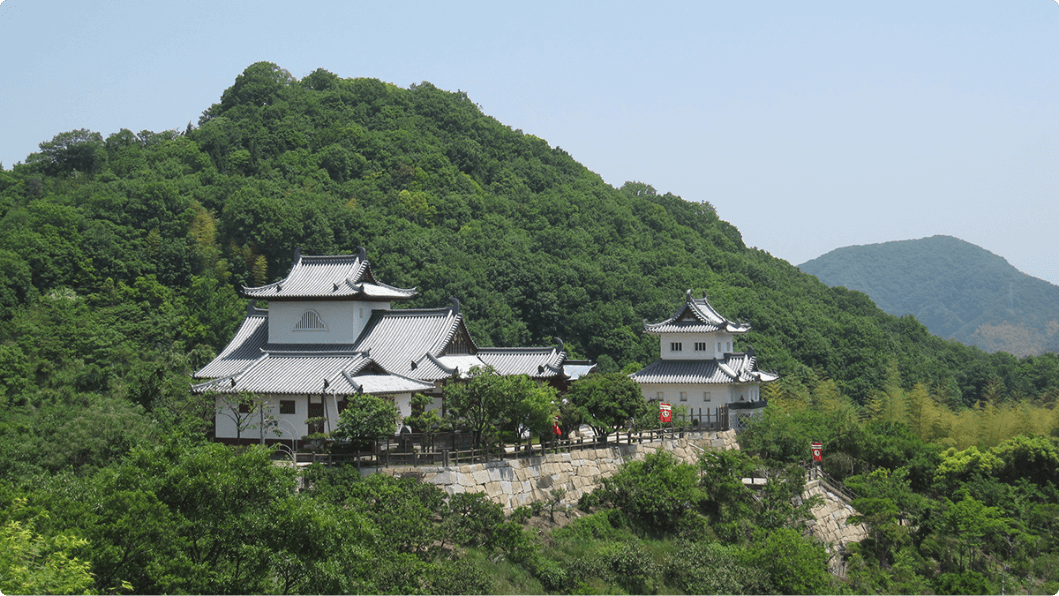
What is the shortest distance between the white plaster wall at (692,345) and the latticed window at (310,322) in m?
15.9

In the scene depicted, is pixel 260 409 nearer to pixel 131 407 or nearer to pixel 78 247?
pixel 131 407

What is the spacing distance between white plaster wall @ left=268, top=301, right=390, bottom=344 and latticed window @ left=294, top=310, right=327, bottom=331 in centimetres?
9

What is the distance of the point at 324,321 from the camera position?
117 ft

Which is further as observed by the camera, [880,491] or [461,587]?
[880,491]

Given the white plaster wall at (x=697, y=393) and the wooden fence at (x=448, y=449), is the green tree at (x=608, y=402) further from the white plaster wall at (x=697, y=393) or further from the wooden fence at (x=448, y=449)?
the white plaster wall at (x=697, y=393)

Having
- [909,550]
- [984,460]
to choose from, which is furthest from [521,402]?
[984,460]

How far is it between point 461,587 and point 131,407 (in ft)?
49.7

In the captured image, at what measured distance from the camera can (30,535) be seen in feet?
45.1

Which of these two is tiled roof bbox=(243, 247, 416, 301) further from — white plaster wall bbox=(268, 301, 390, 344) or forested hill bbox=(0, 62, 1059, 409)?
forested hill bbox=(0, 62, 1059, 409)

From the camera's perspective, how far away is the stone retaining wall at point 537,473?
26.0m

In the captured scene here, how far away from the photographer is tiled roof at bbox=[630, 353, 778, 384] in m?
39.7

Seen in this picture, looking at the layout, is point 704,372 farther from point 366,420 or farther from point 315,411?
point 366,420

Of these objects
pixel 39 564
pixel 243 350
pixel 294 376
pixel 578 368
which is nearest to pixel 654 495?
pixel 294 376

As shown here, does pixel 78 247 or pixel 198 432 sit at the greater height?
pixel 78 247
